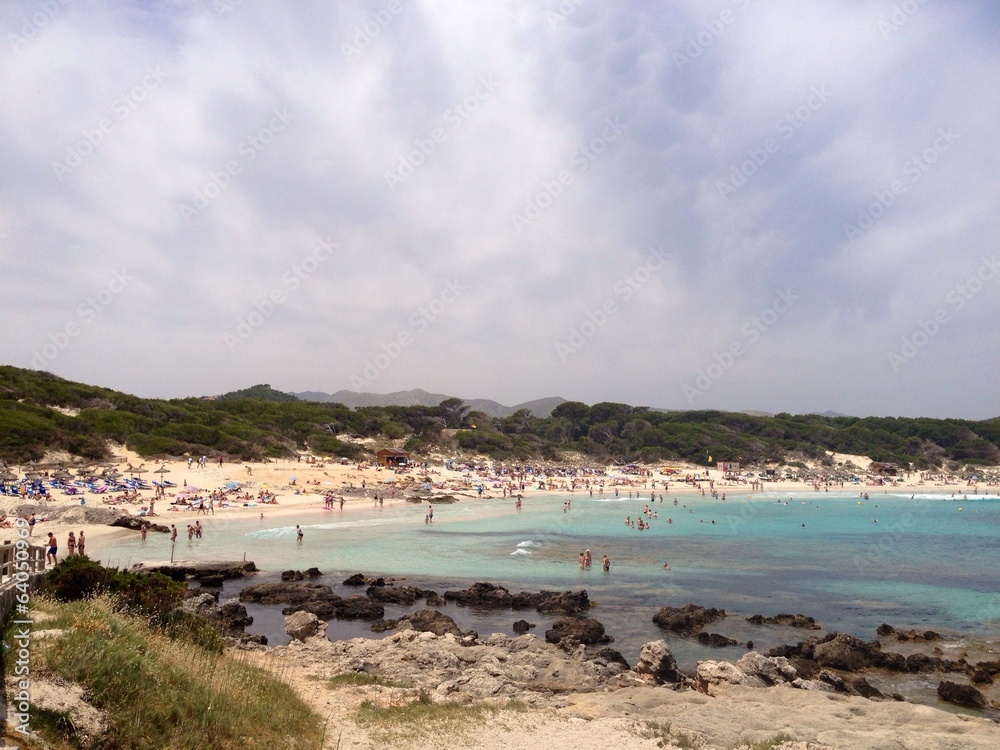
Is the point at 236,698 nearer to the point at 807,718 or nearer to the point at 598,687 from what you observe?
the point at 598,687

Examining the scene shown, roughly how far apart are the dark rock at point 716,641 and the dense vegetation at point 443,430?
45.9 m

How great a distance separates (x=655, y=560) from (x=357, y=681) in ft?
68.3

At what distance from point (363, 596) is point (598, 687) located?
36.5 ft

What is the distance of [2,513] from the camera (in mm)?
28312

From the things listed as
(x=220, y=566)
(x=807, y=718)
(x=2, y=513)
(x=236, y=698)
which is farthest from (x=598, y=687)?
(x=2, y=513)

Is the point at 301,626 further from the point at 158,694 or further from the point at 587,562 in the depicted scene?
the point at 587,562

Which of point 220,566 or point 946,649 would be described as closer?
point 946,649

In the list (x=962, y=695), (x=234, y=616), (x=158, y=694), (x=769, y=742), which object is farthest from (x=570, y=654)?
(x=158, y=694)

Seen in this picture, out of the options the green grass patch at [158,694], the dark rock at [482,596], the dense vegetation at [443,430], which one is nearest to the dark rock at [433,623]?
the dark rock at [482,596]

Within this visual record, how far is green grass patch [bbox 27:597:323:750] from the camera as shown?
5.86 m

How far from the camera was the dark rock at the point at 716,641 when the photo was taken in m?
17.1

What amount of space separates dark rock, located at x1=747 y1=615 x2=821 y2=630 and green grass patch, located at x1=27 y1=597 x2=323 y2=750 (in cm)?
1550

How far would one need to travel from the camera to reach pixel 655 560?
1171 inches

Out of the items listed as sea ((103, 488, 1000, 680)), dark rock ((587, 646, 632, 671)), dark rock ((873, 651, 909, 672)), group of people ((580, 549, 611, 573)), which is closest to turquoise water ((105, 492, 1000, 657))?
sea ((103, 488, 1000, 680))
